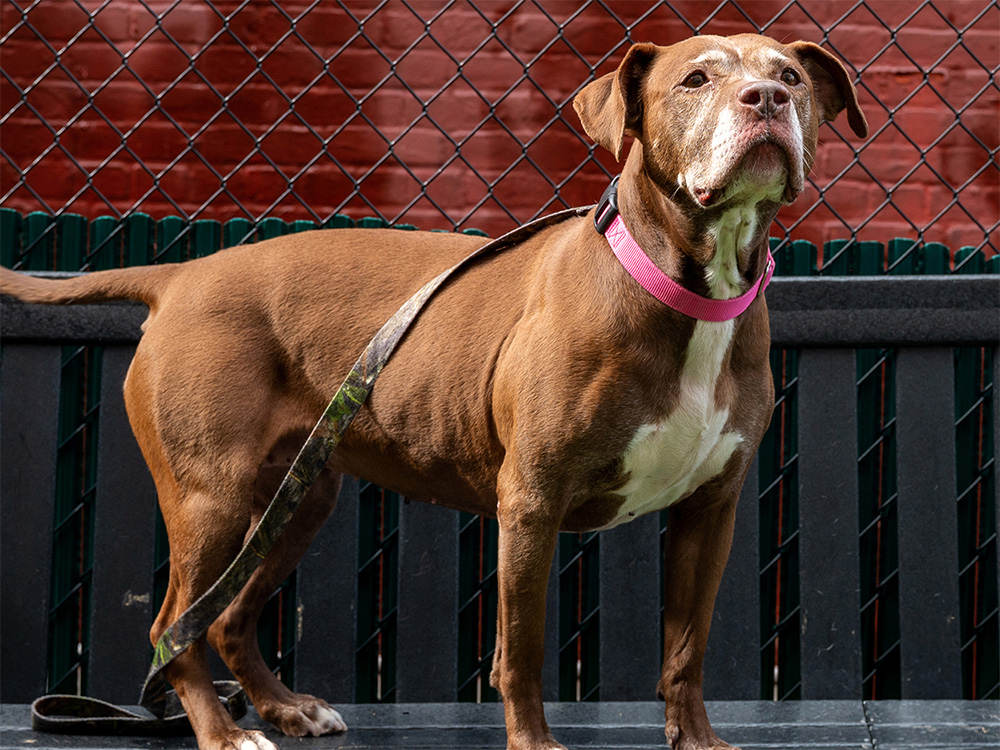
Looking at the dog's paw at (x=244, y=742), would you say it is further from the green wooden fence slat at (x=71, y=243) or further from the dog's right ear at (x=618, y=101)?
the green wooden fence slat at (x=71, y=243)

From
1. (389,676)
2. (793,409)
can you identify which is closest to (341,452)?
(389,676)

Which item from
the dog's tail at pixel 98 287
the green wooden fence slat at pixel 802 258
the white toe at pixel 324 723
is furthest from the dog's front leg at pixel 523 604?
the green wooden fence slat at pixel 802 258

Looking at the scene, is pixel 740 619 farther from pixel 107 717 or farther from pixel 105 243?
pixel 105 243

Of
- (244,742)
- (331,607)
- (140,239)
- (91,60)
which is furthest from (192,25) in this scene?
(244,742)

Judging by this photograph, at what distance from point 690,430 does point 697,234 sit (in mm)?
351

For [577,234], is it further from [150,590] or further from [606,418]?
[150,590]

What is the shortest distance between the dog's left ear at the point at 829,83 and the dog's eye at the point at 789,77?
0.09 meters

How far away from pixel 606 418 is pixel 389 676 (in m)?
1.56

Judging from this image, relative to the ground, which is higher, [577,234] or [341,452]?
[577,234]

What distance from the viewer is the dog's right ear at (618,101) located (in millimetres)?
1982

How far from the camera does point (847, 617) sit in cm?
301

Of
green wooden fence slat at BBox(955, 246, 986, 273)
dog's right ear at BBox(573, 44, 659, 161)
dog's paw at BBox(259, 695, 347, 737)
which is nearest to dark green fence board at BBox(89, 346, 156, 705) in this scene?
dog's paw at BBox(259, 695, 347, 737)

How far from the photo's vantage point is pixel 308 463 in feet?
7.46

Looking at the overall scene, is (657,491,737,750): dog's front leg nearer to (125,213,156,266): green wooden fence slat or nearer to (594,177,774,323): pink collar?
(594,177,774,323): pink collar
